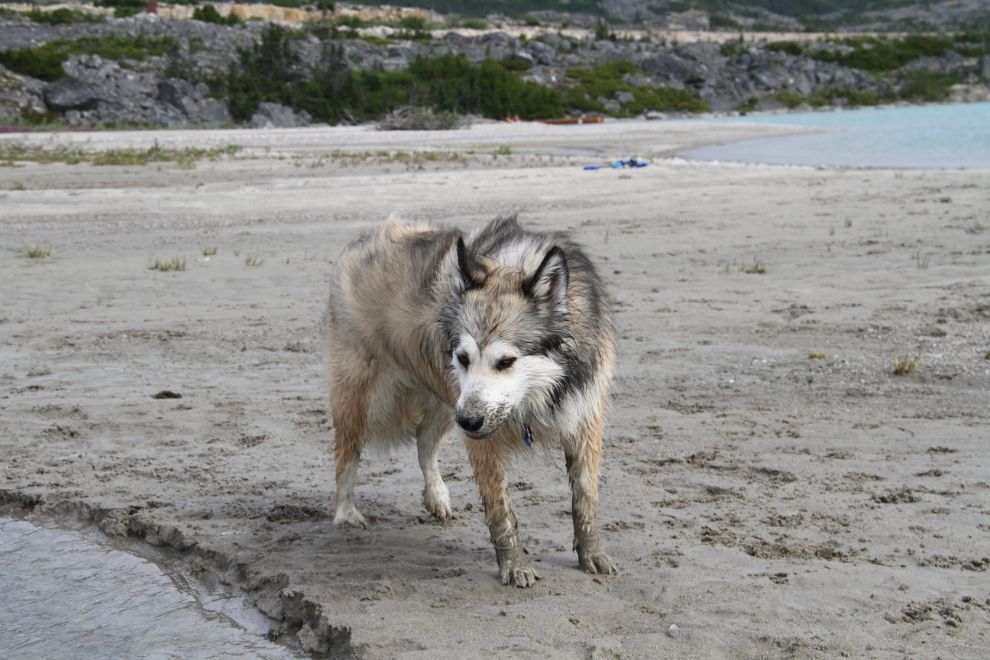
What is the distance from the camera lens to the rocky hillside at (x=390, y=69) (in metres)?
46.2

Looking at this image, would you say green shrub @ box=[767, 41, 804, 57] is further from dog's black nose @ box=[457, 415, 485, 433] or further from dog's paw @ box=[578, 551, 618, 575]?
dog's black nose @ box=[457, 415, 485, 433]

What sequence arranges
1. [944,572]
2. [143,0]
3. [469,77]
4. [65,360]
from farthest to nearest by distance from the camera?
1. [143,0]
2. [469,77]
3. [65,360]
4. [944,572]

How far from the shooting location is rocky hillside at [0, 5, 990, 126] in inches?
1817

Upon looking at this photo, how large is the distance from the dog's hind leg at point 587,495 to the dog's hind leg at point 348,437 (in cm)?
126

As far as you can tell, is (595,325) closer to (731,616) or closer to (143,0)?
(731,616)

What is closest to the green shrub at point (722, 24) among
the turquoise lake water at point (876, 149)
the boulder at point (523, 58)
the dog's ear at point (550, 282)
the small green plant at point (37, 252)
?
the boulder at point (523, 58)

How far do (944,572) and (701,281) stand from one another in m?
6.17

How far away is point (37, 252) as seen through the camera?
34.8 ft

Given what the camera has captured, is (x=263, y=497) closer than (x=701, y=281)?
Yes

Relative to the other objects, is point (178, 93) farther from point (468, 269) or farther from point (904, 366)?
point (468, 269)

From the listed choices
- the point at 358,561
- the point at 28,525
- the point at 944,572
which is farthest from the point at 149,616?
the point at 944,572

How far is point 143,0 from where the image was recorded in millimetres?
81312

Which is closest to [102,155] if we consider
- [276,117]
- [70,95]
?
[276,117]

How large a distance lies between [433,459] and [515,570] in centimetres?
114
